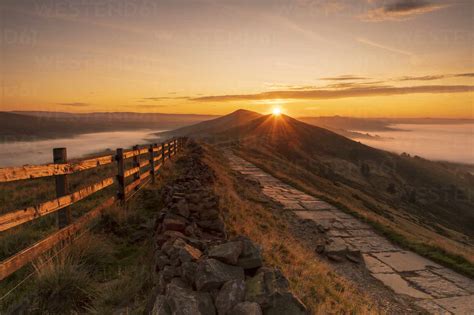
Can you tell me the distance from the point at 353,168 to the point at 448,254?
253 ft

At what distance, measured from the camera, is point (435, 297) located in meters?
6.19

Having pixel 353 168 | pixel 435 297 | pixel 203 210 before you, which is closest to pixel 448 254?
pixel 435 297

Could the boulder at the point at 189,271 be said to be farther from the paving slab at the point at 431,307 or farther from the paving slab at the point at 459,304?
the paving slab at the point at 459,304

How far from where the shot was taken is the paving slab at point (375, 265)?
7.43m

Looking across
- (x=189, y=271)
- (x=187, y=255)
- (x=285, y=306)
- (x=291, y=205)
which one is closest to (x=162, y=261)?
(x=187, y=255)

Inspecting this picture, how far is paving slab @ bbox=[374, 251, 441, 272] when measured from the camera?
7.73 metres

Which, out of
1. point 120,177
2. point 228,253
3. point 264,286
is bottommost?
point 264,286

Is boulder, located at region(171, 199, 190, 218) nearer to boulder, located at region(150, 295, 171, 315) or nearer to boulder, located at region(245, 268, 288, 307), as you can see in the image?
boulder, located at region(245, 268, 288, 307)

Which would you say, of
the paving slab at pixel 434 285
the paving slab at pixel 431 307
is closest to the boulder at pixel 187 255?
the paving slab at pixel 431 307

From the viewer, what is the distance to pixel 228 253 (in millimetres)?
3568

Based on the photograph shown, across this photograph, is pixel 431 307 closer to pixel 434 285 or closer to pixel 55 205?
pixel 434 285

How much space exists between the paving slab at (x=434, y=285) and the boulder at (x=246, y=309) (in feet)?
17.2

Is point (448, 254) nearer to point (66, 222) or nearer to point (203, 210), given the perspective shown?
point (203, 210)

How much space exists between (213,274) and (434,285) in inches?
235
